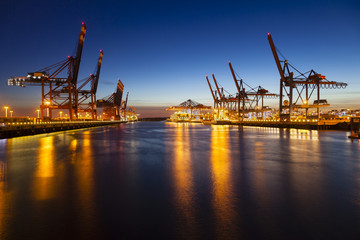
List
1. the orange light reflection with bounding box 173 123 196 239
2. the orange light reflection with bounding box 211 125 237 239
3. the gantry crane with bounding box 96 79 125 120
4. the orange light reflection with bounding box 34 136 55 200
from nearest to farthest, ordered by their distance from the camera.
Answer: the orange light reflection with bounding box 211 125 237 239
the orange light reflection with bounding box 173 123 196 239
the orange light reflection with bounding box 34 136 55 200
the gantry crane with bounding box 96 79 125 120

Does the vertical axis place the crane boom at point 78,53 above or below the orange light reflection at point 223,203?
above

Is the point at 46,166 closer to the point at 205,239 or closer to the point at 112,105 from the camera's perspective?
the point at 205,239

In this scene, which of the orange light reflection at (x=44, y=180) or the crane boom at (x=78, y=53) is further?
the crane boom at (x=78, y=53)

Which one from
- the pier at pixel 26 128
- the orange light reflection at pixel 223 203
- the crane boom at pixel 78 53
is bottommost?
the orange light reflection at pixel 223 203

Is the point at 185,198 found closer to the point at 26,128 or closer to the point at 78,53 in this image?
the point at 26,128

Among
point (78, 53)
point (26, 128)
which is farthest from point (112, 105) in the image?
point (26, 128)

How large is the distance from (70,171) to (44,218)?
4955mm

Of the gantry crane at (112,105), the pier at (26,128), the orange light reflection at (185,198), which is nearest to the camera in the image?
the orange light reflection at (185,198)

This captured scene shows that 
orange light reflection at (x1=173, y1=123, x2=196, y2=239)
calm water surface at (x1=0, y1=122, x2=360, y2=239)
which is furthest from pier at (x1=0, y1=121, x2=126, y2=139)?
orange light reflection at (x1=173, y1=123, x2=196, y2=239)

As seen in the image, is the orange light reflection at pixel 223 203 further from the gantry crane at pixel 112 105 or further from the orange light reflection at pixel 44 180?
the gantry crane at pixel 112 105

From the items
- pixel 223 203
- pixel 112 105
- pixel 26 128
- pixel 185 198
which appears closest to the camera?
pixel 223 203

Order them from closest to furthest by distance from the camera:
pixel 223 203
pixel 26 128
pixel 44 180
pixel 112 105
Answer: pixel 223 203 → pixel 44 180 → pixel 26 128 → pixel 112 105

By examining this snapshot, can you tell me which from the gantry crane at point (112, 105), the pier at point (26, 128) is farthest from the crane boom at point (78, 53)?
the gantry crane at point (112, 105)

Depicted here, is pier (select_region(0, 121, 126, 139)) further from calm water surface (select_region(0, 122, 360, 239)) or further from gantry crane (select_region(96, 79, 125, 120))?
gantry crane (select_region(96, 79, 125, 120))
